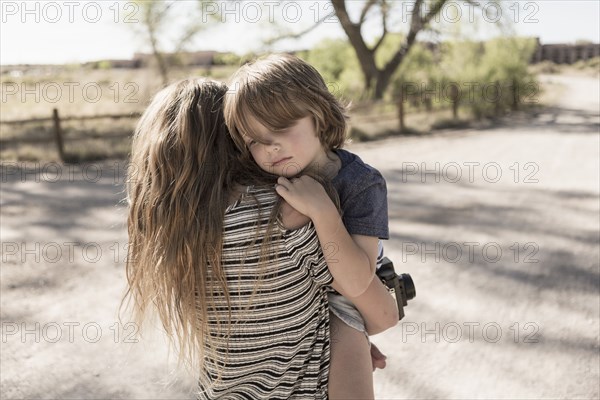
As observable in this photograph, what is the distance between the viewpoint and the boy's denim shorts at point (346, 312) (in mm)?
1591

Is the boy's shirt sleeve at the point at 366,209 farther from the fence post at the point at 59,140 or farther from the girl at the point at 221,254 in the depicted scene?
the fence post at the point at 59,140

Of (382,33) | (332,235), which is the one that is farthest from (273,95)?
(382,33)

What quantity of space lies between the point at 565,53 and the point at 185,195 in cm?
3987

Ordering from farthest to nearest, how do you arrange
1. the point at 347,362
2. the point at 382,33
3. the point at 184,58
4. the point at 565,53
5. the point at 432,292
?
the point at 565,53, the point at 382,33, the point at 184,58, the point at 432,292, the point at 347,362

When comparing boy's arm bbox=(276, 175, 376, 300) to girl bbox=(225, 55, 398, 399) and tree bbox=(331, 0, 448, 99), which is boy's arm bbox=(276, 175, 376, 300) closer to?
girl bbox=(225, 55, 398, 399)

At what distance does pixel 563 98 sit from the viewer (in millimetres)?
23234

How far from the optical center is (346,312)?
1.59m

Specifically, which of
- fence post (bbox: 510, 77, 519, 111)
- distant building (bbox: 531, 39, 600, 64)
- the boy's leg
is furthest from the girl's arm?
distant building (bbox: 531, 39, 600, 64)

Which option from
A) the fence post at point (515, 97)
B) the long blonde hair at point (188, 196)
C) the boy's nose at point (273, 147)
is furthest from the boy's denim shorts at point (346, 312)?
the fence post at point (515, 97)

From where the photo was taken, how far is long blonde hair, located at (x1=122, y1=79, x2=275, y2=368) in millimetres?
1415

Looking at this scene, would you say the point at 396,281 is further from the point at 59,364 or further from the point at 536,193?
the point at 536,193

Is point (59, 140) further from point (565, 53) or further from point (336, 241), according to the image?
point (565, 53)

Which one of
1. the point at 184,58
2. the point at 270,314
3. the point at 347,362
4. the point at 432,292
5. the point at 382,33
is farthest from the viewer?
the point at 382,33

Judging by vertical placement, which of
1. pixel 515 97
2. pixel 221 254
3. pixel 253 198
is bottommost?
pixel 515 97
